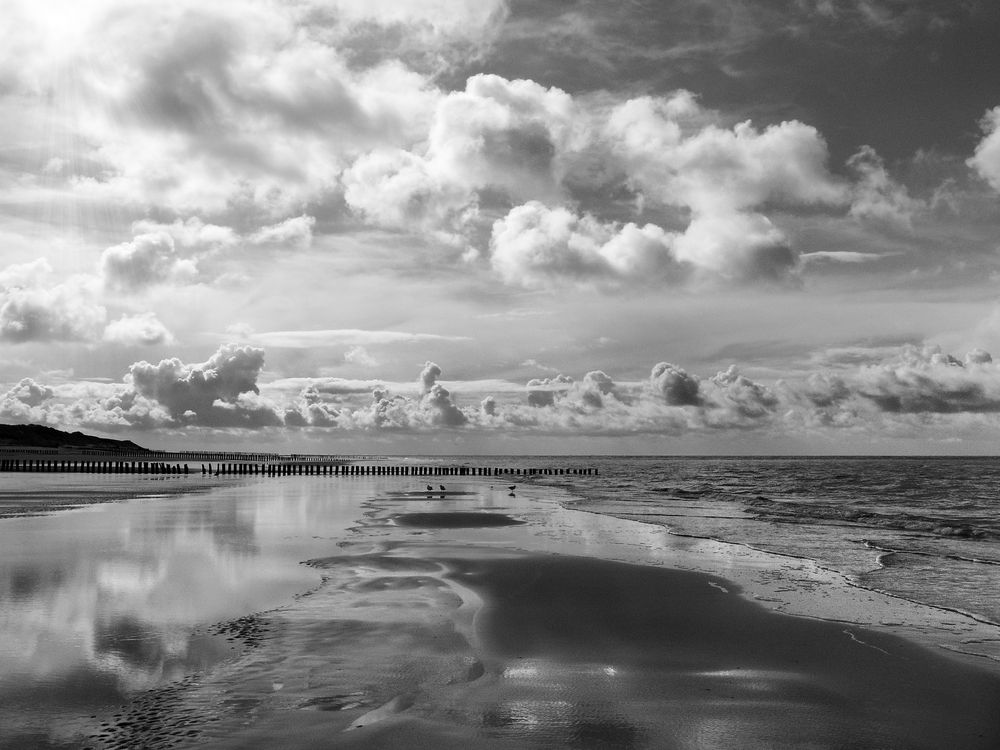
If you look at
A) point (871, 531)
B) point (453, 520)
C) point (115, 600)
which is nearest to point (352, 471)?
point (453, 520)

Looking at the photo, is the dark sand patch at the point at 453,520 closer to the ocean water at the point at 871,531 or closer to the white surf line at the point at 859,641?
the ocean water at the point at 871,531

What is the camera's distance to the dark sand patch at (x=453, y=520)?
30.5 metres

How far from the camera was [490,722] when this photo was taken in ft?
26.2

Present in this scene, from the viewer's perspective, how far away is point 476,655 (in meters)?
10.7

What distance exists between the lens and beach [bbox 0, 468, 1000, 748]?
776cm

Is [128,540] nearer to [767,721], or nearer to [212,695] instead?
[212,695]

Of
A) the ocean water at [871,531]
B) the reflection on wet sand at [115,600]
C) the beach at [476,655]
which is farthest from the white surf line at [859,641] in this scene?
the reflection on wet sand at [115,600]

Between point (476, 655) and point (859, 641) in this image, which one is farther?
point (859, 641)

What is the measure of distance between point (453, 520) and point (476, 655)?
74.8 feet

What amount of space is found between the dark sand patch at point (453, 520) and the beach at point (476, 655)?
9615 millimetres

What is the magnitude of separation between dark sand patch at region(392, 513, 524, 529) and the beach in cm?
962

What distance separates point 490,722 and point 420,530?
20.6m

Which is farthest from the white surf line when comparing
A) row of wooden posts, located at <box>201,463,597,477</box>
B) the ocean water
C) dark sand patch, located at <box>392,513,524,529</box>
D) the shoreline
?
row of wooden posts, located at <box>201,463,597,477</box>

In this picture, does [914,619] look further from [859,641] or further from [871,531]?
[871,531]
